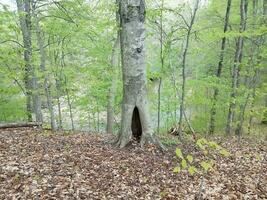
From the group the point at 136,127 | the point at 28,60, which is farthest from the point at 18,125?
the point at 136,127

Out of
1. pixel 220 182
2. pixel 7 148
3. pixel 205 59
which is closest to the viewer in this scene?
pixel 220 182

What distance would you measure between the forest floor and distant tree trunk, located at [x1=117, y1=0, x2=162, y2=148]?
45 cm

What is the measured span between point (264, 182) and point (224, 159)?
1.24 meters

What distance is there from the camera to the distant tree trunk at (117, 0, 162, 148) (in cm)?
650

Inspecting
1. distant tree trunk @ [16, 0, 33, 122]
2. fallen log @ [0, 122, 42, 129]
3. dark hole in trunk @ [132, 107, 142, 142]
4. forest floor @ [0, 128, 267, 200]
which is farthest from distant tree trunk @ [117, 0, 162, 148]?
fallen log @ [0, 122, 42, 129]

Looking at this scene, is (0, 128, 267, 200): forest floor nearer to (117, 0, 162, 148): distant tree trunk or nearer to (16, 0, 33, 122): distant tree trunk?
(117, 0, 162, 148): distant tree trunk

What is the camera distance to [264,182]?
5.95m

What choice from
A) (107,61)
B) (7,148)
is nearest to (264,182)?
(7,148)

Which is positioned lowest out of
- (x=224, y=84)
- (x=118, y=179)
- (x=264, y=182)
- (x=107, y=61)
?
(x=264, y=182)

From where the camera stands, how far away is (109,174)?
18.0 feet

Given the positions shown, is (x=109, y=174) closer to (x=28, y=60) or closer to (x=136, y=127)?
(x=136, y=127)

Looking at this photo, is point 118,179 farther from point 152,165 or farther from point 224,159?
point 224,159

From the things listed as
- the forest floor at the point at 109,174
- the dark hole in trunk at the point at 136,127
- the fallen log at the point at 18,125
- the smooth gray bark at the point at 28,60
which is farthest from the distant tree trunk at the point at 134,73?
the smooth gray bark at the point at 28,60

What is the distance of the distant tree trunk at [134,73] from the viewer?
6500mm
